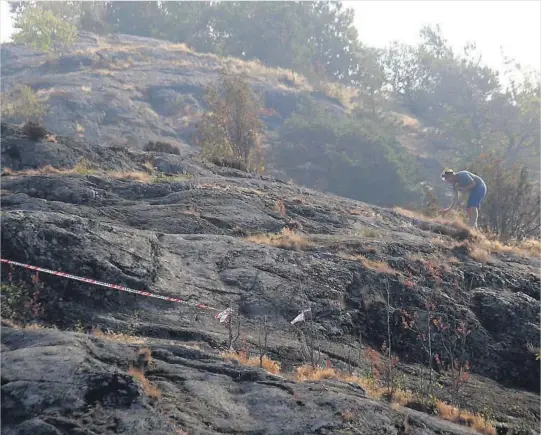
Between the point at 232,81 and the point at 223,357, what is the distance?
25082 millimetres

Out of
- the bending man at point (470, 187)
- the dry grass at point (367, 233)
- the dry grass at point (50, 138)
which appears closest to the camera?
the dry grass at point (367, 233)

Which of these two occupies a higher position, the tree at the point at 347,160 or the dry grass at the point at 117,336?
the tree at the point at 347,160

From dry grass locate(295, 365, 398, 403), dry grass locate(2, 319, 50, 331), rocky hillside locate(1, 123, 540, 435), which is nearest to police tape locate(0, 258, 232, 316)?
rocky hillside locate(1, 123, 540, 435)

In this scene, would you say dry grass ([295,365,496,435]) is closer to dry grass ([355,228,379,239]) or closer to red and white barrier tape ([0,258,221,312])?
red and white barrier tape ([0,258,221,312])

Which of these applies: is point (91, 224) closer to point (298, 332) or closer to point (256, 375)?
point (298, 332)

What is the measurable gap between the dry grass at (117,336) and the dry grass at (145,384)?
3.13 feet

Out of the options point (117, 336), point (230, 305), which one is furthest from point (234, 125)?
point (117, 336)

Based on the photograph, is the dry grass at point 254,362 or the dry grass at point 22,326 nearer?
the dry grass at point 22,326

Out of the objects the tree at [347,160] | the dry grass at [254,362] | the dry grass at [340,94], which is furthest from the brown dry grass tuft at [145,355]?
the dry grass at [340,94]

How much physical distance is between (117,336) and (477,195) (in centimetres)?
1122

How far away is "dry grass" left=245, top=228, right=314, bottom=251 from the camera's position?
1296 centimetres

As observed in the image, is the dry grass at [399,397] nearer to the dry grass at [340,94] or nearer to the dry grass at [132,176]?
the dry grass at [132,176]

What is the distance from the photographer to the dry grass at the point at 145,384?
690cm

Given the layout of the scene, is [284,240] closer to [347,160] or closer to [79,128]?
[79,128]
